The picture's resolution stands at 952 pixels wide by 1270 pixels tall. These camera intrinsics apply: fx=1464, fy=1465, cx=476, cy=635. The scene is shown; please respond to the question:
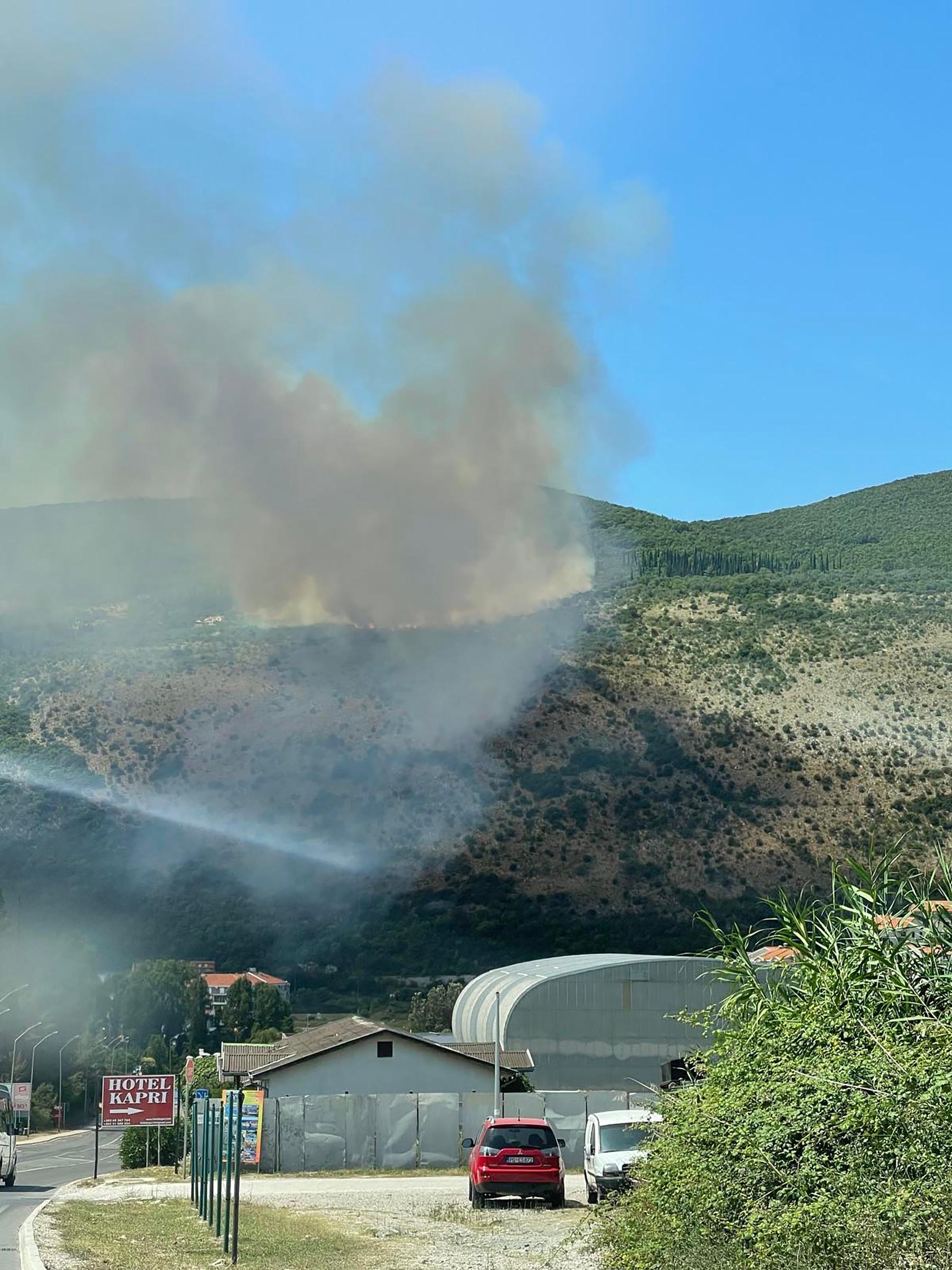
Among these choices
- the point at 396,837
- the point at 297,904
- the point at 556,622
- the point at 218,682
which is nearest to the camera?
the point at 297,904

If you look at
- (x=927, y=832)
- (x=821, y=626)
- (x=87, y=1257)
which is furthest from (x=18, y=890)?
(x=87, y=1257)

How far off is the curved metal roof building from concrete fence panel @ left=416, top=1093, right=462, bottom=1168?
37.0 feet

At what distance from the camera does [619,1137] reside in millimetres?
27188

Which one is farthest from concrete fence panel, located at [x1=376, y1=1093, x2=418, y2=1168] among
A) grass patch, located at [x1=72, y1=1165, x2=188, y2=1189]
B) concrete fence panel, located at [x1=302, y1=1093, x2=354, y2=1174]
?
grass patch, located at [x1=72, y1=1165, x2=188, y2=1189]

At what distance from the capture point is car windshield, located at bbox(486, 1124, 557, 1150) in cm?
2802

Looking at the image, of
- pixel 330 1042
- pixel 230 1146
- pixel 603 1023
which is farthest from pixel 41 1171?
pixel 230 1146

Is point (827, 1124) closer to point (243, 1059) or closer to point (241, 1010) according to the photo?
Result: point (243, 1059)

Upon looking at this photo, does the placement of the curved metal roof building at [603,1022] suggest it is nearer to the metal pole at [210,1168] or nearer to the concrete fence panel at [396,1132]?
the concrete fence panel at [396,1132]

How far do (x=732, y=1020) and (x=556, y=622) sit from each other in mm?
121004

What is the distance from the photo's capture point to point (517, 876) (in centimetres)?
10344

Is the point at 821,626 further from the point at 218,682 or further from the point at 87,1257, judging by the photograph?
the point at 87,1257

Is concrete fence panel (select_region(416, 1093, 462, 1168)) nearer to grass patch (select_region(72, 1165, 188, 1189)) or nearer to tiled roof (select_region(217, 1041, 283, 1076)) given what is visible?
grass patch (select_region(72, 1165, 188, 1189))

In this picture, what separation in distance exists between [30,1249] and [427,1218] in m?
8.75

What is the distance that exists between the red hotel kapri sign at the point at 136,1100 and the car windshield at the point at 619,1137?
11.9 meters
